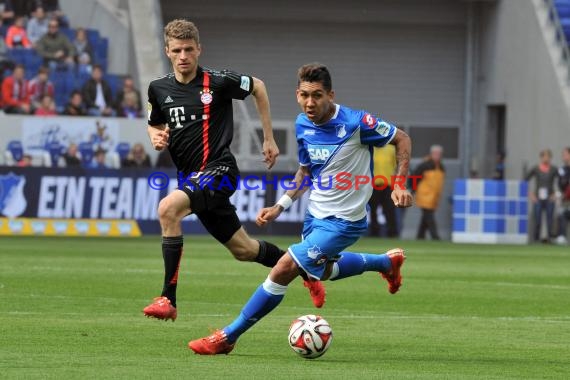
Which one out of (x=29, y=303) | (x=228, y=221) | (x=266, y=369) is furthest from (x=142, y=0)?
(x=266, y=369)

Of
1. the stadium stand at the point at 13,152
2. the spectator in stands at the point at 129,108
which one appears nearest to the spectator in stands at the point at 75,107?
the spectator in stands at the point at 129,108

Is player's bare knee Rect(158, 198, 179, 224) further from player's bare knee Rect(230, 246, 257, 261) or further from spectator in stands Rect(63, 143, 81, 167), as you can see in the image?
spectator in stands Rect(63, 143, 81, 167)

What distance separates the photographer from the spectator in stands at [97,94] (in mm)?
26906

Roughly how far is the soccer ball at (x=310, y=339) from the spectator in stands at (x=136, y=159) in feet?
56.9

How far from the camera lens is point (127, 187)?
2491cm

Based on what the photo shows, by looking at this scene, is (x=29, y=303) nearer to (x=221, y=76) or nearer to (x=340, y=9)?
(x=221, y=76)

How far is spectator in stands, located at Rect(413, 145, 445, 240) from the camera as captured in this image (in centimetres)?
2841

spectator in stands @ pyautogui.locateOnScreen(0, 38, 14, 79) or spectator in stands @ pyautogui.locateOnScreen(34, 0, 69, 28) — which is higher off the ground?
spectator in stands @ pyautogui.locateOnScreen(34, 0, 69, 28)

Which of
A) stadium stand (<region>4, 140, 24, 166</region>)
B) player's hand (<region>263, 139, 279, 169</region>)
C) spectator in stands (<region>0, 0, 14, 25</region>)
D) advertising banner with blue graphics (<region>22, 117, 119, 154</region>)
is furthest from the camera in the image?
spectator in stands (<region>0, 0, 14, 25</region>)

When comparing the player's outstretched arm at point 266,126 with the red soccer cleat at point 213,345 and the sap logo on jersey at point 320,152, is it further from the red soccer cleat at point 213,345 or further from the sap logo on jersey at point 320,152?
the red soccer cleat at point 213,345

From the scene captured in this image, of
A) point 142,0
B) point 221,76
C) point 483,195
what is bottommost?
Result: point 483,195

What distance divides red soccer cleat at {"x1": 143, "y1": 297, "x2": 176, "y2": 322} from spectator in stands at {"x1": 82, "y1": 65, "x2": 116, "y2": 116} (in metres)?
18.5

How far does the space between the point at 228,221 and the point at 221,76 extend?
40.7 inches

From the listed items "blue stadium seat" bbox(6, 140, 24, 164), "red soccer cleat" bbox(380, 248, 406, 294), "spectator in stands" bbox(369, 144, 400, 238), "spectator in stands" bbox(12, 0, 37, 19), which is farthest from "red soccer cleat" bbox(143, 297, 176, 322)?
"spectator in stands" bbox(12, 0, 37, 19)
